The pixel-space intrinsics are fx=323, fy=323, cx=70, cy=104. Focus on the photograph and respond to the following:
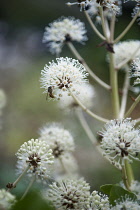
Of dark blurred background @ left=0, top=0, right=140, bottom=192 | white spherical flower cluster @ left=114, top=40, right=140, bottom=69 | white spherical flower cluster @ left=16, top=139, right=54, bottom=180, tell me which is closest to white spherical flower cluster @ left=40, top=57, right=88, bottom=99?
white spherical flower cluster @ left=16, top=139, right=54, bottom=180

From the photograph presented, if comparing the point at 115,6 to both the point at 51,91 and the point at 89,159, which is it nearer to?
the point at 51,91

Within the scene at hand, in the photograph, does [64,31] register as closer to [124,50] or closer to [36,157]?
[124,50]

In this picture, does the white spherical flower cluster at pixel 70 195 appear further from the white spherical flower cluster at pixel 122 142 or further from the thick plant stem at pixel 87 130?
the thick plant stem at pixel 87 130

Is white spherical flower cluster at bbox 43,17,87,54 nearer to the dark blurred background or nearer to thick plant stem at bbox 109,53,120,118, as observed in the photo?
thick plant stem at bbox 109,53,120,118

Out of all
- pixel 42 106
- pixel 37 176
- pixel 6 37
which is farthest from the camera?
pixel 6 37

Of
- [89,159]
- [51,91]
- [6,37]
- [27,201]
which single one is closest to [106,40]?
[51,91]

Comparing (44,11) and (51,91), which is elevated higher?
(44,11)
